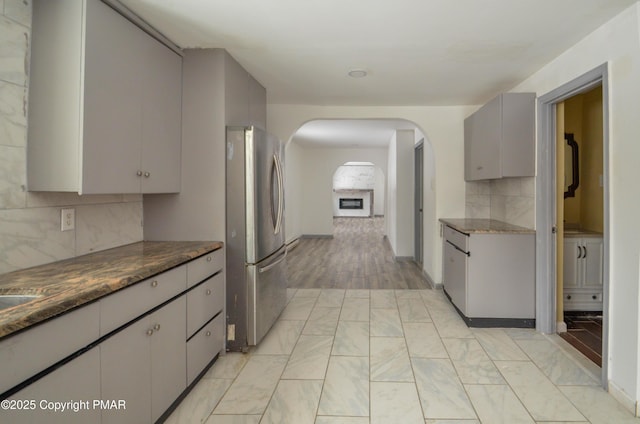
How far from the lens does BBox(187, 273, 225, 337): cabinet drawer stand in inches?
80.7

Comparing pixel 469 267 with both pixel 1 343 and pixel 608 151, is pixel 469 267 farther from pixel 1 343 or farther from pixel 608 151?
pixel 1 343

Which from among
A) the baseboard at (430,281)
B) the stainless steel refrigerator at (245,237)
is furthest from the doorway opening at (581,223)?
the stainless steel refrigerator at (245,237)

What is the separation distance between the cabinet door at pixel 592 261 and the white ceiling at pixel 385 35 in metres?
1.74

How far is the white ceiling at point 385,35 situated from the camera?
6.55ft

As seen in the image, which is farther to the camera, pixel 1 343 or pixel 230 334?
pixel 230 334

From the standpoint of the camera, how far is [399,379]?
2238 mm

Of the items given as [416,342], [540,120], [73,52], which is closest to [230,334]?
[416,342]

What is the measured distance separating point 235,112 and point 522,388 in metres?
2.79

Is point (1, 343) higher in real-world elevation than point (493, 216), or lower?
lower

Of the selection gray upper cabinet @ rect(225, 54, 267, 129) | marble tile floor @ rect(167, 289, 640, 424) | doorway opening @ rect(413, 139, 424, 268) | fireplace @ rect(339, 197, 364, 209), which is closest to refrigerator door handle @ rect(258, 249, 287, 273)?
marble tile floor @ rect(167, 289, 640, 424)

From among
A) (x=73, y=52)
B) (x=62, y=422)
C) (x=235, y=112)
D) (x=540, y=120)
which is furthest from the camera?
(x=540, y=120)

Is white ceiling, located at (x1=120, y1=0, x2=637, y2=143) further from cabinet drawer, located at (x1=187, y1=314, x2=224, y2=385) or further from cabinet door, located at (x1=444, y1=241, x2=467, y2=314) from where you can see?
cabinet drawer, located at (x1=187, y1=314, x2=224, y2=385)

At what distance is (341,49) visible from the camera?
2.59 meters

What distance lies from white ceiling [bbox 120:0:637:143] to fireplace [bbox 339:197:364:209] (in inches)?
495
